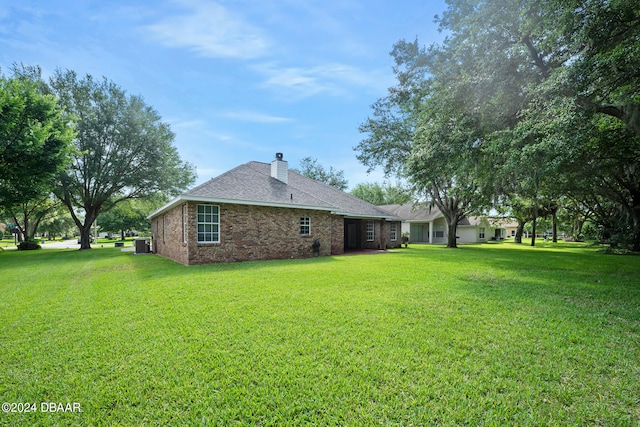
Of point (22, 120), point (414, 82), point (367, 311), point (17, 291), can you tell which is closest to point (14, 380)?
point (367, 311)

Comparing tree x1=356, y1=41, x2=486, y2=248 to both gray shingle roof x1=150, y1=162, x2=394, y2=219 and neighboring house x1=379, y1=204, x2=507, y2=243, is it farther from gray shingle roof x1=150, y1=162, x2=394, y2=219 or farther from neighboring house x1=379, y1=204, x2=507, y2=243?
neighboring house x1=379, y1=204, x2=507, y2=243

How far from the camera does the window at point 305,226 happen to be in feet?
44.8

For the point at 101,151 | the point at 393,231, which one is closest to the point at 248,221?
the point at 393,231

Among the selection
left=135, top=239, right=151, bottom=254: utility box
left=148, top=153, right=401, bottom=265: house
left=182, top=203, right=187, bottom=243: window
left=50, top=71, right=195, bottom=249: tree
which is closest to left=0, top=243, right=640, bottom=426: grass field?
left=148, top=153, right=401, bottom=265: house

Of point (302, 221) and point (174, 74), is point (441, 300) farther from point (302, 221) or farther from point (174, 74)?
point (174, 74)

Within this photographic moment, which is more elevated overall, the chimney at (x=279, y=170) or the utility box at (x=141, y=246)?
the chimney at (x=279, y=170)

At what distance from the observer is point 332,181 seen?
43500mm

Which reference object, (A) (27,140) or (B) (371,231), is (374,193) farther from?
(A) (27,140)

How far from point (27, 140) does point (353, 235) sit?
18683 mm

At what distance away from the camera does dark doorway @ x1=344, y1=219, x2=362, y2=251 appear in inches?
792

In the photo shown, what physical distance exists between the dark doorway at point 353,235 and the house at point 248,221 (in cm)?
274

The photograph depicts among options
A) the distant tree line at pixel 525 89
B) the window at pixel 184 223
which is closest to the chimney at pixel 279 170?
the window at pixel 184 223

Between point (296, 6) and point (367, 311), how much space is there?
8.85 meters

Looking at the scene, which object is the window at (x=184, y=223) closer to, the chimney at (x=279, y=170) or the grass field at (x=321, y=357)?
the grass field at (x=321, y=357)
